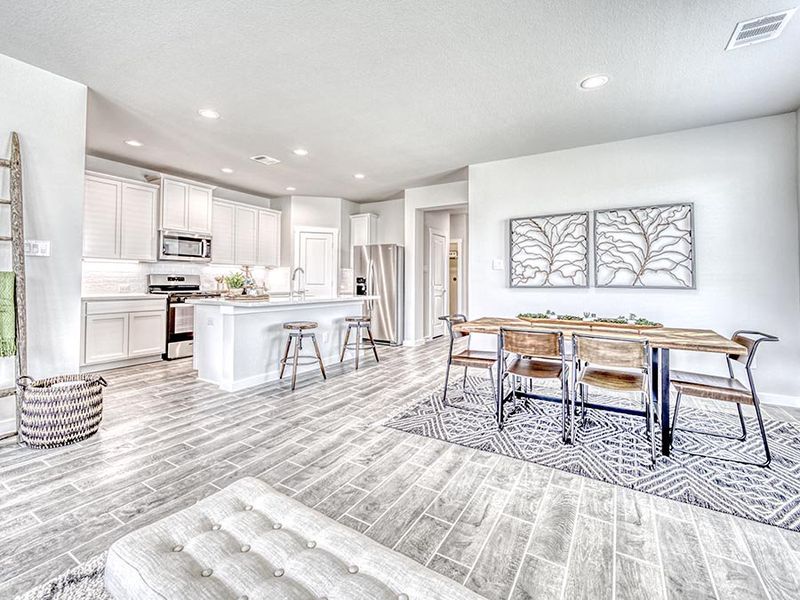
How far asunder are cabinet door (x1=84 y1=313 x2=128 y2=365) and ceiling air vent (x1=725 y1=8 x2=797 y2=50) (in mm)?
6428

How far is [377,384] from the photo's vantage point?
4.05m

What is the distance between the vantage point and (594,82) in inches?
115

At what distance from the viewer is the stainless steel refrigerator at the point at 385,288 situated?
21.6 ft

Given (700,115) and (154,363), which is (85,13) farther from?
(700,115)

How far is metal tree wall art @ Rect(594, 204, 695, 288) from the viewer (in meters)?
3.80

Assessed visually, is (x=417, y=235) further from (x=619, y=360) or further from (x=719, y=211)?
(x=619, y=360)

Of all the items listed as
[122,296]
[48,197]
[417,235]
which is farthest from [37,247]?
[417,235]

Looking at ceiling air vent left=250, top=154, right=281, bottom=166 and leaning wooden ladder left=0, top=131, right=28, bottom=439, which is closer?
leaning wooden ladder left=0, top=131, right=28, bottom=439

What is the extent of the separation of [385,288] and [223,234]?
2.87 meters

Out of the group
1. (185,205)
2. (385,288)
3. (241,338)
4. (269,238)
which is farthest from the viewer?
(269,238)

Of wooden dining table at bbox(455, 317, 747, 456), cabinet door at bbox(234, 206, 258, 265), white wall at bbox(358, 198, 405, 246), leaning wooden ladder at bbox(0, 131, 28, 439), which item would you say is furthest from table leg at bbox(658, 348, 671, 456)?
cabinet door at bbox(234, 206, 258, 265)

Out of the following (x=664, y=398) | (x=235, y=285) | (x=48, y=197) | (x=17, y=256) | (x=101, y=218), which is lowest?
(x=664, y=398)

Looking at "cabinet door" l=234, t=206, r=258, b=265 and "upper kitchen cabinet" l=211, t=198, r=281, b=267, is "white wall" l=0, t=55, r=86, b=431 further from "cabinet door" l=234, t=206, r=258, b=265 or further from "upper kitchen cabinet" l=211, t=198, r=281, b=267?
"cabinet door" l=234, t=206, r=258, b=265

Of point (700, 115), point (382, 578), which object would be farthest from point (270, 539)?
point (700, 115)
